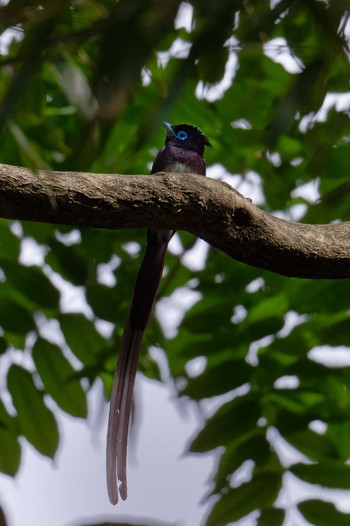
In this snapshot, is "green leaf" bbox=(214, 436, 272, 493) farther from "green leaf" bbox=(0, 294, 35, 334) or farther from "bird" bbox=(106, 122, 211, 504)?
"green leaf" bbox=(0, 294, 35, 334)

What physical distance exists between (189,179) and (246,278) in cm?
87

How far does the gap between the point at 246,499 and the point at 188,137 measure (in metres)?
1.19

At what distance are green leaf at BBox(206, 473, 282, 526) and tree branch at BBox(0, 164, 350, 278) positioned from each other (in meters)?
0.72

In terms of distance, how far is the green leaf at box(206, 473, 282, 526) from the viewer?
2.22 metres

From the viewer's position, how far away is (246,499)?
2307mm

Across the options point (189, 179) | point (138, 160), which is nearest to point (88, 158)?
point (189, 179)

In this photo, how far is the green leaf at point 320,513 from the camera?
7.52ft

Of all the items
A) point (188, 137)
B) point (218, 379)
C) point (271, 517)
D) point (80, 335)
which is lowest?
point (271, 517)

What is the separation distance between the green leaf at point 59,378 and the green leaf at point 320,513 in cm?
65

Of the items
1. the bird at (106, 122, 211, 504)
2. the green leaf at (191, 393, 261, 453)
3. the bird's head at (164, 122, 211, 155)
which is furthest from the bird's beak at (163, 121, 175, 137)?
the green leaf at (191, 393, 261, 453)

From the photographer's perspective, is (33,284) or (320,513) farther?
(33,284)

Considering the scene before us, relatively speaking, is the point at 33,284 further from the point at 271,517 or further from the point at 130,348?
the point at 271,517

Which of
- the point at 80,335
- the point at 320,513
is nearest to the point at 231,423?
the point at 320,513

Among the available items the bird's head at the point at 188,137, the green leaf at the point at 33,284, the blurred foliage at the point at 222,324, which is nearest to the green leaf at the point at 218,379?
the blurred foliage at the point at 222,324
